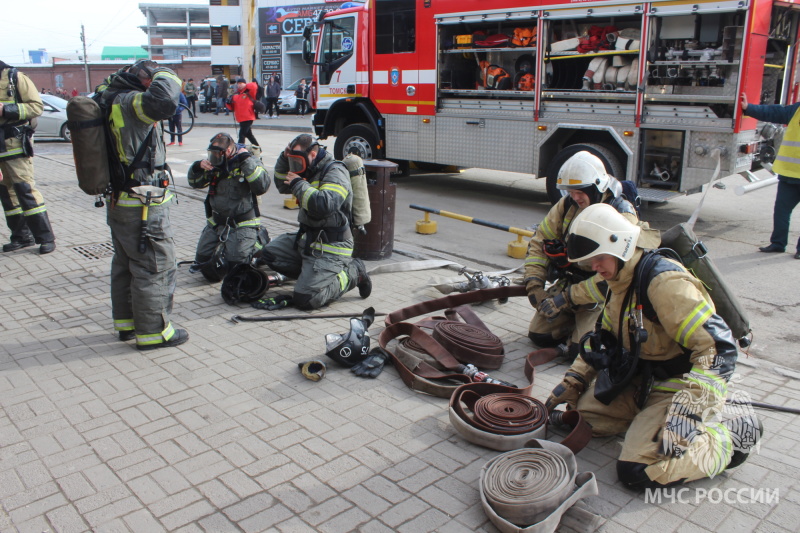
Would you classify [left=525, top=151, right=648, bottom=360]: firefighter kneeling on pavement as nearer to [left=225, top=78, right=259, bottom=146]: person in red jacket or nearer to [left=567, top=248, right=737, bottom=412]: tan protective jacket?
[left=567, top=248, right=737, bottom=412]: tan protective jacket

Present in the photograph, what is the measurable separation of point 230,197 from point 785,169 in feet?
19.7

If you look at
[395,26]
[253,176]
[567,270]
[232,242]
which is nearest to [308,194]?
[253,176]

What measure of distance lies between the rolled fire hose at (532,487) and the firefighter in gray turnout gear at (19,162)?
19.8 feet

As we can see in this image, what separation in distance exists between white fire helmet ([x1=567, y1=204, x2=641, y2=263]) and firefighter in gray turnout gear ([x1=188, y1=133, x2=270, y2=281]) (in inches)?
142

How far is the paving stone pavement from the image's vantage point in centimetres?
293

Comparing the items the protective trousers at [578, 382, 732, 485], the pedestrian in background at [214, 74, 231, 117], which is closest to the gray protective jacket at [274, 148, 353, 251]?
the protective trousers at [578, 382, 732, 485]

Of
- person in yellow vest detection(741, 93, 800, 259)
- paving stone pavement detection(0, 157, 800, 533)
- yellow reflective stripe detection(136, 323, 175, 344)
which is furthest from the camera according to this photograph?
person in yellow vest detection(741, 93, 800, 259)

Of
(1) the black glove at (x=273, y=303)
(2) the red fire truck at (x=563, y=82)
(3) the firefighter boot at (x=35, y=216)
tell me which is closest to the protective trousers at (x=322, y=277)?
(1) the black glove at (x=273, y=303)

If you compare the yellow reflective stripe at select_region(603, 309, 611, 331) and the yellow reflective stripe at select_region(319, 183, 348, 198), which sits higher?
the yellow reflective stripe at select_region(319, 183, 348, 198)

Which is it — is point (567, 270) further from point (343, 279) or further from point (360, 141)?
point (360, 141)

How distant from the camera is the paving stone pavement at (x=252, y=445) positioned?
2932 millimetres

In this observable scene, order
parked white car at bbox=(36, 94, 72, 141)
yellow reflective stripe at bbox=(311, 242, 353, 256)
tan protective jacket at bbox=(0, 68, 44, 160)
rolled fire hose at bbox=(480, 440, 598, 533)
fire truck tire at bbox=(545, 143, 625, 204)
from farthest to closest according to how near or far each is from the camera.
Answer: parked white car at bbox=(36, 94, 72, 141), fire truck tire at bbox=(545, 143, 625, 204), tan protective jacket at bbox=(0, 68, 44, 160), yellow reflective stripe at bbox=(311, 242, 353, 256), rolled fire hose at bbox=(480, 440, 598, 533)

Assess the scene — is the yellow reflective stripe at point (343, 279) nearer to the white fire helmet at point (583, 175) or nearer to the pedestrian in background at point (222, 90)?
the white fire helmet at point (583, 175)

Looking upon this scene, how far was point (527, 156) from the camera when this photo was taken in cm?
991
